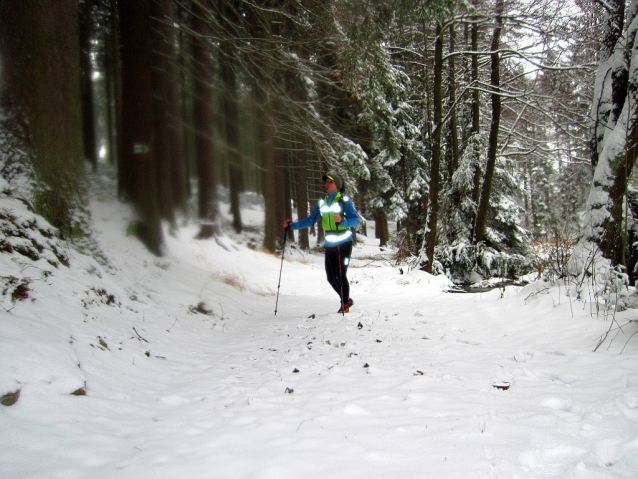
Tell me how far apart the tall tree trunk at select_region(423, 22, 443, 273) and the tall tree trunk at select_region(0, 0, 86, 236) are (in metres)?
8.54

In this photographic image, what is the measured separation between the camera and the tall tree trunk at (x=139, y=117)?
5737 millimetres

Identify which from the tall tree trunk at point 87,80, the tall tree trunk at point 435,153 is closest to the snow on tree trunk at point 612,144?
the tall tree trunk at point 435,153

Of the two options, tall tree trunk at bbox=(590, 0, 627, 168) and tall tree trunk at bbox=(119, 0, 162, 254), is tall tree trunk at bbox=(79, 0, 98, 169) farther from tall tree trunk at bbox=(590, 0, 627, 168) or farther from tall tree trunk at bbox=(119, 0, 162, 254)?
tall tree trunk at bbox=(590, 0, 627, 168)

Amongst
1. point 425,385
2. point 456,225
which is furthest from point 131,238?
point 456,225

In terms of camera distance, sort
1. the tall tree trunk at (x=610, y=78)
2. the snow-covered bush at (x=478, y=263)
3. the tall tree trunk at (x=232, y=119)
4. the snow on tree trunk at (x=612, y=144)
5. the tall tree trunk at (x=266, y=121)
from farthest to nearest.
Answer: the snow-covered bush at (x=478, y=263), the tall tree trunk at (x=232, y=119), the tall tree trunk at (x=266, y=121), the tall tree trunk at (x=610, y=78), the snow on tree trunk at (x=612, y=144)

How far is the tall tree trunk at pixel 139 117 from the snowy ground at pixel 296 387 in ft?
1.95

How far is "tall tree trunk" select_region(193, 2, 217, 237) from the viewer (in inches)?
245

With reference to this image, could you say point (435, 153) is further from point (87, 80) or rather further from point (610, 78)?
point (87, 80)

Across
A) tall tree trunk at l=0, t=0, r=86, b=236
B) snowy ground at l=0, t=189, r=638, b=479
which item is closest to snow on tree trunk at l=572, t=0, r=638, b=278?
snowy ground at l=0, t=189, r=638, b=479

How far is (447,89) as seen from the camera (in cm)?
1302

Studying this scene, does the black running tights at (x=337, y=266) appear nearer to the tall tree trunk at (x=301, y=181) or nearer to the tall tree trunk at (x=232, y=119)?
the tall tree trunk at (x=232, y=119)

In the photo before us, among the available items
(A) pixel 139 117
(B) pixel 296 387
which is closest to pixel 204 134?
(A) pixel 139 117

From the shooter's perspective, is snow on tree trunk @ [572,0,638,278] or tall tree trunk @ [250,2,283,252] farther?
tall tree trunk @ [250,2,283,252]

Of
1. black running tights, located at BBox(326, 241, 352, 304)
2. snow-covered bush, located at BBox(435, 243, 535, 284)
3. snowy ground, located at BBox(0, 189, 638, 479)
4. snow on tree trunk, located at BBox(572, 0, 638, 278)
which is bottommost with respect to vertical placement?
snow-covered bush, located at BBox(435, 243, 535, 284)
